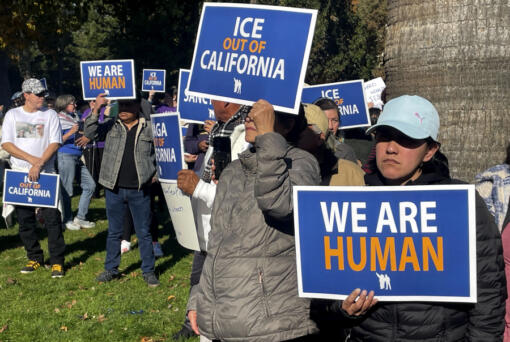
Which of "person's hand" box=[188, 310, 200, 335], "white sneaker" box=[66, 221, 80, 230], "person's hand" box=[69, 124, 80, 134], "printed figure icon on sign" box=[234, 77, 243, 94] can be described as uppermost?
"printed figure icon on sign" box=[234, 77, 243, 94]

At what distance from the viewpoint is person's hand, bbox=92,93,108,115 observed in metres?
7.90

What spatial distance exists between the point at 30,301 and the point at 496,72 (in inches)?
208

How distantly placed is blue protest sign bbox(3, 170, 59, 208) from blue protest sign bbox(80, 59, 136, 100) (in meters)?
1.16

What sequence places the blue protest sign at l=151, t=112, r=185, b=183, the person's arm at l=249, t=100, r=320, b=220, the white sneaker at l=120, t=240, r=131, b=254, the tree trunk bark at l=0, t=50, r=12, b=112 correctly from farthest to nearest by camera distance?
the tree trunk bark at l=0, t=50, r=12, b=112 → the white sneaker at l=120, t=240, r=131, b=254 → the blue protest sign at l=151, t=112, r=185, b=183 → the person's arm at l=249, t=100, r=320, b=220

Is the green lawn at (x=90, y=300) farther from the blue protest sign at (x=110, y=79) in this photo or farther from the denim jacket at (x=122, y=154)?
the blue protest sign at (x=110, y=79)

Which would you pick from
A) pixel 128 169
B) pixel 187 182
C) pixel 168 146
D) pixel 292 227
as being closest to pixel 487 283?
pixel 292 227

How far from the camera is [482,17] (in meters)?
4.78

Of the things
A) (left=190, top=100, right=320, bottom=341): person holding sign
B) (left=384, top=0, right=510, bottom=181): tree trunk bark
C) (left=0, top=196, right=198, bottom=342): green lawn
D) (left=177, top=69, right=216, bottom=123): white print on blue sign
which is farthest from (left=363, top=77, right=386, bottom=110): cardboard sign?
(left=190, top=100, right=320, bottom=341): person holding sign

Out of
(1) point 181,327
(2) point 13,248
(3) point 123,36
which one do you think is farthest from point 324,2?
(1) point 181,327

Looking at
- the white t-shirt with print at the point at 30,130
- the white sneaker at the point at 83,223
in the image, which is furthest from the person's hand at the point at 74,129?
the white t-shirt with print at the point at 30,130

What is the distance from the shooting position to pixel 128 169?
767 centimetres

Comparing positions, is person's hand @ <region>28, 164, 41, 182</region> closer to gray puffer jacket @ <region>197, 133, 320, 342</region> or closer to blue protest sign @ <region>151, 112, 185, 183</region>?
blue protest sign @ <region>151, 112, 185, 183</region>

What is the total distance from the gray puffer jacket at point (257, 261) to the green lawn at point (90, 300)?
10.6ft

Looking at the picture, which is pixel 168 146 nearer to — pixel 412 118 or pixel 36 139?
pixel 412 118
